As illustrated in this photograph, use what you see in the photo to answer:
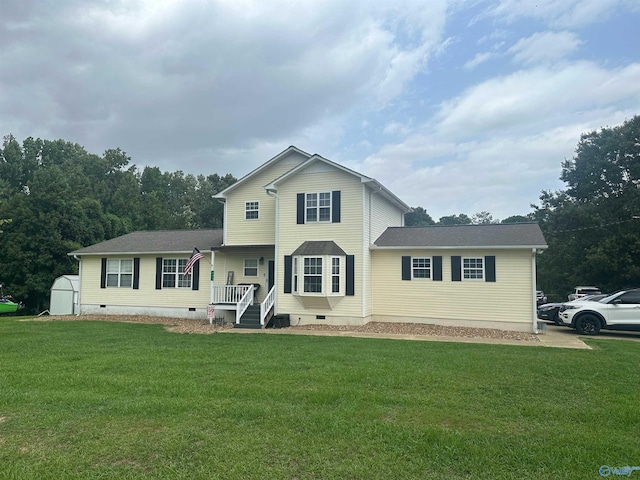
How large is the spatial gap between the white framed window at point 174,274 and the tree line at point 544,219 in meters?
13.4

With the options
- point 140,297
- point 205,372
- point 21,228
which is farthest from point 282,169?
point 21,228

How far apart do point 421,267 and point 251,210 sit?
302 inches

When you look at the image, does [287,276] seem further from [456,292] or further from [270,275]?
[456,292]

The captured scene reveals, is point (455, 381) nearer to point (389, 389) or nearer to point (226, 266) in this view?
point (389, 389)

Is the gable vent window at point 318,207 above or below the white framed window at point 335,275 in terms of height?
above

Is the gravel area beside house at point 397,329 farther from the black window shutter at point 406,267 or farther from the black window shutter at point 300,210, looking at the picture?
Answer: the black window shutter at point 300,210

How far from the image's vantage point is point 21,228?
29188mm

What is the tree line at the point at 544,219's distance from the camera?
29.0m

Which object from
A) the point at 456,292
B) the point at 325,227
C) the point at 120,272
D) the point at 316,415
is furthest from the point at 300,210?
the point at 316,415

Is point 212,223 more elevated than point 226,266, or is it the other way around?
point 212,223

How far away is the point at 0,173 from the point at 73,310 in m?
31.4

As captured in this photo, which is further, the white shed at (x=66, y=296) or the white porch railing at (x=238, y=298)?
the white shed at (x=66, y=296)

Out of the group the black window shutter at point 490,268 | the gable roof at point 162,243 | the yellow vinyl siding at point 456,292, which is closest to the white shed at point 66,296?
the gable roof at point 162,243

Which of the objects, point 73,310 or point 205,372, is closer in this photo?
point 205,372
